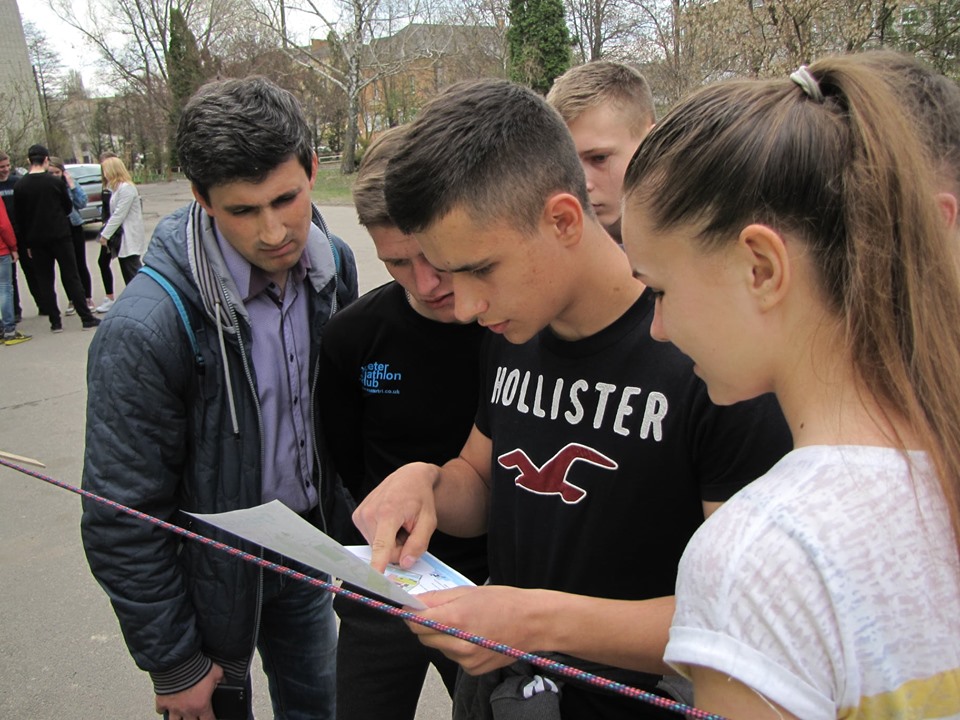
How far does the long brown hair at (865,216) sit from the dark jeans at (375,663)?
1316mm

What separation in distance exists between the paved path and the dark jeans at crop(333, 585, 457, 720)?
884mm

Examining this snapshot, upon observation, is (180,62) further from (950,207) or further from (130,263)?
(950,207)

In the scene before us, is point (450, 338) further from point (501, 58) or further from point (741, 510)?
point (501, 58)

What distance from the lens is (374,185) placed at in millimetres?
1821

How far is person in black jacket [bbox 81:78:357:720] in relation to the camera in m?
1.63

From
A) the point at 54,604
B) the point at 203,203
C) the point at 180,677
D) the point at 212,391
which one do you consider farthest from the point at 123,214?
the point at 180,677

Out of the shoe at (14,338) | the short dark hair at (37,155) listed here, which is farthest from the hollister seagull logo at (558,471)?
the short dark hair at (37,155)

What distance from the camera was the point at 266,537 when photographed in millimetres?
1204

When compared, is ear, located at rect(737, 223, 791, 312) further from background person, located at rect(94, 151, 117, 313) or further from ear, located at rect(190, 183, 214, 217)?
background person, located at rect(94, 151, 117, 313)

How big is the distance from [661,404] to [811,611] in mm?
519

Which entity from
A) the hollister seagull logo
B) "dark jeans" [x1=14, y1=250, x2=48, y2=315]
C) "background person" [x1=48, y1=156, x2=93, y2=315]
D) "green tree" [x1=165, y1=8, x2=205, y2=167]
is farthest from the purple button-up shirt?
"green tree" [x1=165, y1=8, x2=205, y2=167]

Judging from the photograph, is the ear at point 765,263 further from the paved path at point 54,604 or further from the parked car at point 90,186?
the parked car at point 90,186

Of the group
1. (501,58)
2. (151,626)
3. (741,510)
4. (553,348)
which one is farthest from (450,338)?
(501,58)

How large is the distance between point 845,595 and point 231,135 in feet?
5.28
